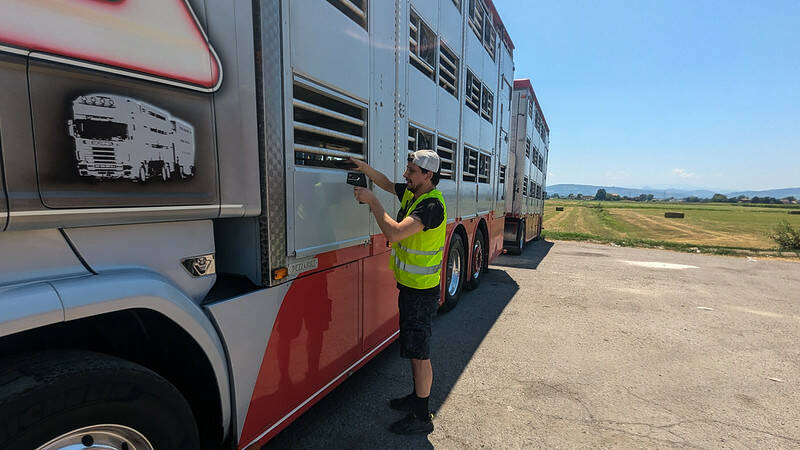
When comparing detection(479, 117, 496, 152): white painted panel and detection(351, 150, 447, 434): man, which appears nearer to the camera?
detection(351, 150, 447, 434): man

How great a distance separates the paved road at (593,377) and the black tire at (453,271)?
20 cm

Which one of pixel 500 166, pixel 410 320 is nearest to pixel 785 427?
pixel 410 320

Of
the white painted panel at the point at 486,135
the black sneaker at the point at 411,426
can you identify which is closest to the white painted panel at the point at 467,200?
the white painted panel at the point at 486,135

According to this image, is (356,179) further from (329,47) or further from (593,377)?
(593,377)

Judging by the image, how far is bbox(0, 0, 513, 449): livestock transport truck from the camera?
3.68 feet

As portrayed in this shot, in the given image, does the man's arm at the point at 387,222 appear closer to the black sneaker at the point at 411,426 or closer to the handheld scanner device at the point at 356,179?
the handheld scanner device at the point at 356,179

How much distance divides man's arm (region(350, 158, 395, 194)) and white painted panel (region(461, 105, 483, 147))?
→ 255cm

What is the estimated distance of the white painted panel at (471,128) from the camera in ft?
17.0

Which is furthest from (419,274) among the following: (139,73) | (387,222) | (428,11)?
(428,11)

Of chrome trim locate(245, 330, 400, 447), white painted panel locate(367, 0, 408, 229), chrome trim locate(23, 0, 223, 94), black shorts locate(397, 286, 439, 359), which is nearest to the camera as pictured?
chrome trim locate(23, 0, 223, 94)

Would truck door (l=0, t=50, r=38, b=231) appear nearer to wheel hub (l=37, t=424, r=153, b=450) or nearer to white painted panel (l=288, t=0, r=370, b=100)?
wheel hub (l=37, t=424, r=153, b=450)

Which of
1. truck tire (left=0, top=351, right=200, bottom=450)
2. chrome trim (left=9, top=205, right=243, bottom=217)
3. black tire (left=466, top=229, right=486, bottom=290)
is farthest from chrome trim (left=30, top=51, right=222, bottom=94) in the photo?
black tire (left=466, top=229, right=486, bottom=290)

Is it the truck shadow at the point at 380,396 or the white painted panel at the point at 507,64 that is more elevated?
the white painted panel at the point at 507,64

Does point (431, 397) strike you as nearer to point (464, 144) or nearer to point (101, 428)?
point (101, 428)
